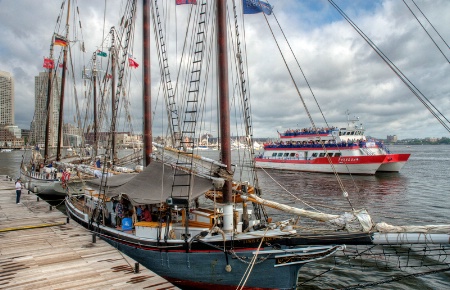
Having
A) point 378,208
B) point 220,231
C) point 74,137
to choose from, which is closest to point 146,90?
point 220,231

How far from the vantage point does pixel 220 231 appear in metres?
10.6

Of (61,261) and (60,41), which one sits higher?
(60,41)

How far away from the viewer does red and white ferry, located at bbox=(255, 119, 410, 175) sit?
52.9m

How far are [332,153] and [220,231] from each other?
5162cm

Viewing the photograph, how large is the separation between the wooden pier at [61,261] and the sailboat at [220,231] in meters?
1.10

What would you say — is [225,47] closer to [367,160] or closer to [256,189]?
[256,189]

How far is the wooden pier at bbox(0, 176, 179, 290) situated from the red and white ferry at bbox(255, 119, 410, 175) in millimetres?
37690

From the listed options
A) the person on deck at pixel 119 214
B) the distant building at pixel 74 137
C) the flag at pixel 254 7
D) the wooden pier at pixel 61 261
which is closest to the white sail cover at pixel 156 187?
the person on deck at pixel 119 214

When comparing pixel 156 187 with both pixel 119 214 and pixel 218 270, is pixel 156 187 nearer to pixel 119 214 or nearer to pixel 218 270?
pixel 119 214

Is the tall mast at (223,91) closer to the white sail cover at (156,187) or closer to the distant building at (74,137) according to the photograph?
the white sail cover at (156,187)

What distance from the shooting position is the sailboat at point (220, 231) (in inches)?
372

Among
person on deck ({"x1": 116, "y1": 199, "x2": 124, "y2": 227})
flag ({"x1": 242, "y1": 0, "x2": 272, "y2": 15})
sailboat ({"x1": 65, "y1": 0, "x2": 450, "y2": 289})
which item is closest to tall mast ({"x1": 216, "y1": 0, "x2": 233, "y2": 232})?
sailboat ({"x1": 65, "y1": 0, "x2": 450, "y2": 289})

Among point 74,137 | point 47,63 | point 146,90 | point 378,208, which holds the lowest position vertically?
point 378,208

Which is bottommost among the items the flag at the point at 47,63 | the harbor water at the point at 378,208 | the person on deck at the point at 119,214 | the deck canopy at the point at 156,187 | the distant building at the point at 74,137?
the harbor water at the point at 378,208
